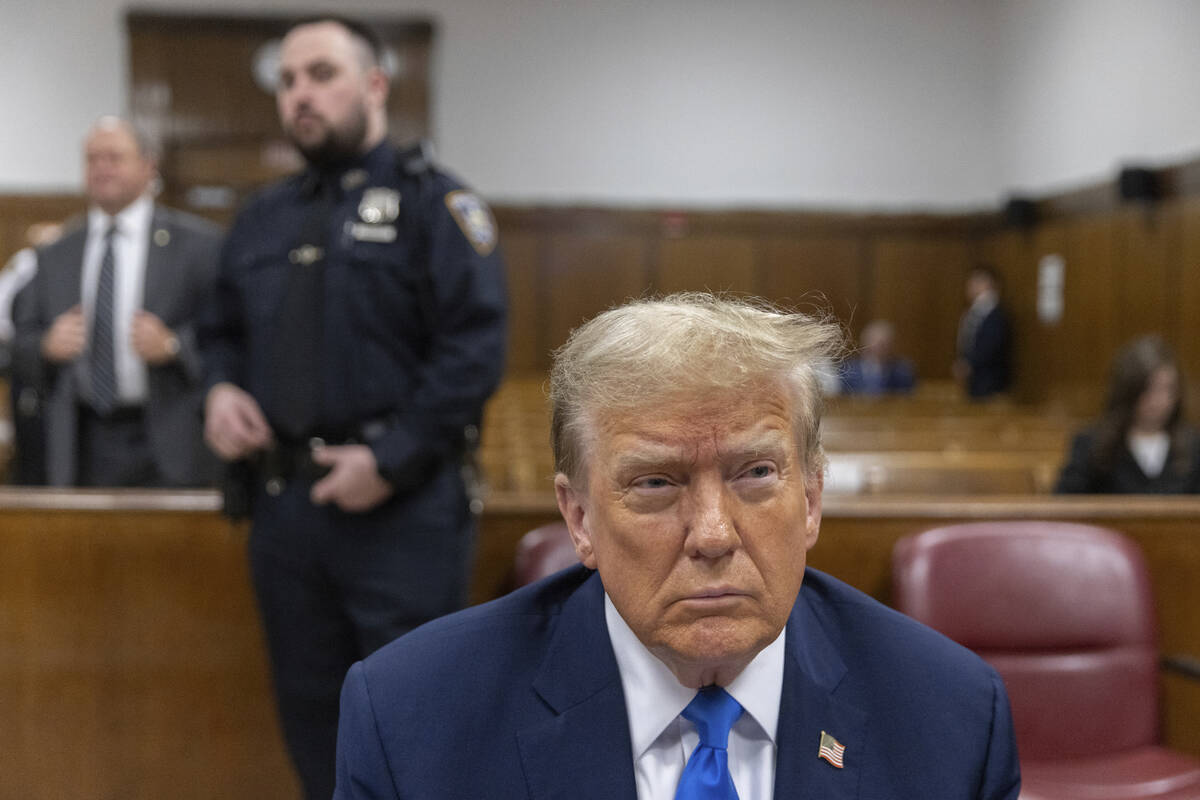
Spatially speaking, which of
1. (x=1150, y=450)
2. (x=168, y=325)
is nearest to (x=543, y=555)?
(x=168, y=325)

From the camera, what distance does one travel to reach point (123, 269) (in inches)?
138

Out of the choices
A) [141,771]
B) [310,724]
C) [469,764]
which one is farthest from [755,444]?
[141,771]

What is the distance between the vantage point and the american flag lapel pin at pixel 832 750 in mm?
1169

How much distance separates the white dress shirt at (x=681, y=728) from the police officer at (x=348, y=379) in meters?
1.15

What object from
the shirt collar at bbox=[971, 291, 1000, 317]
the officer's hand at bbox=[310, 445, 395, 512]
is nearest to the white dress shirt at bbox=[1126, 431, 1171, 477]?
the officer's hand at bbox=[310, 445, 395, 512]

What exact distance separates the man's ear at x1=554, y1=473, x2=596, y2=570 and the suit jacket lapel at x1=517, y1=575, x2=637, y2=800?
0.27ft

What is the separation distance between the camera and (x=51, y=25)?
10.8m

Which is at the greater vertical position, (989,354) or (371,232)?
(371,232)

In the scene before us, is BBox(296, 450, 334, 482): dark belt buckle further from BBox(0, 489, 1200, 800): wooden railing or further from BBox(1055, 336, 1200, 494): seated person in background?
BBox(1055, 336, 1200, 494): seated person in background

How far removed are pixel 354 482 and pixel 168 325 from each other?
1.49 m

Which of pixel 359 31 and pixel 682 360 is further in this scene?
pixel 359 31

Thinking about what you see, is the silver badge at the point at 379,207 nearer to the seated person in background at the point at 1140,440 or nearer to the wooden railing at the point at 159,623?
the wooden railing at the point at 159,623

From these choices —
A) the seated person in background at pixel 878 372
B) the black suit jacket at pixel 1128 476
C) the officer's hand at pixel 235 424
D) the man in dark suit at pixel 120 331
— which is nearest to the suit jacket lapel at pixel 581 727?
the officer's hand at pixel 235 424

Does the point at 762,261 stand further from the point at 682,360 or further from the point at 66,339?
the point at 682,360
